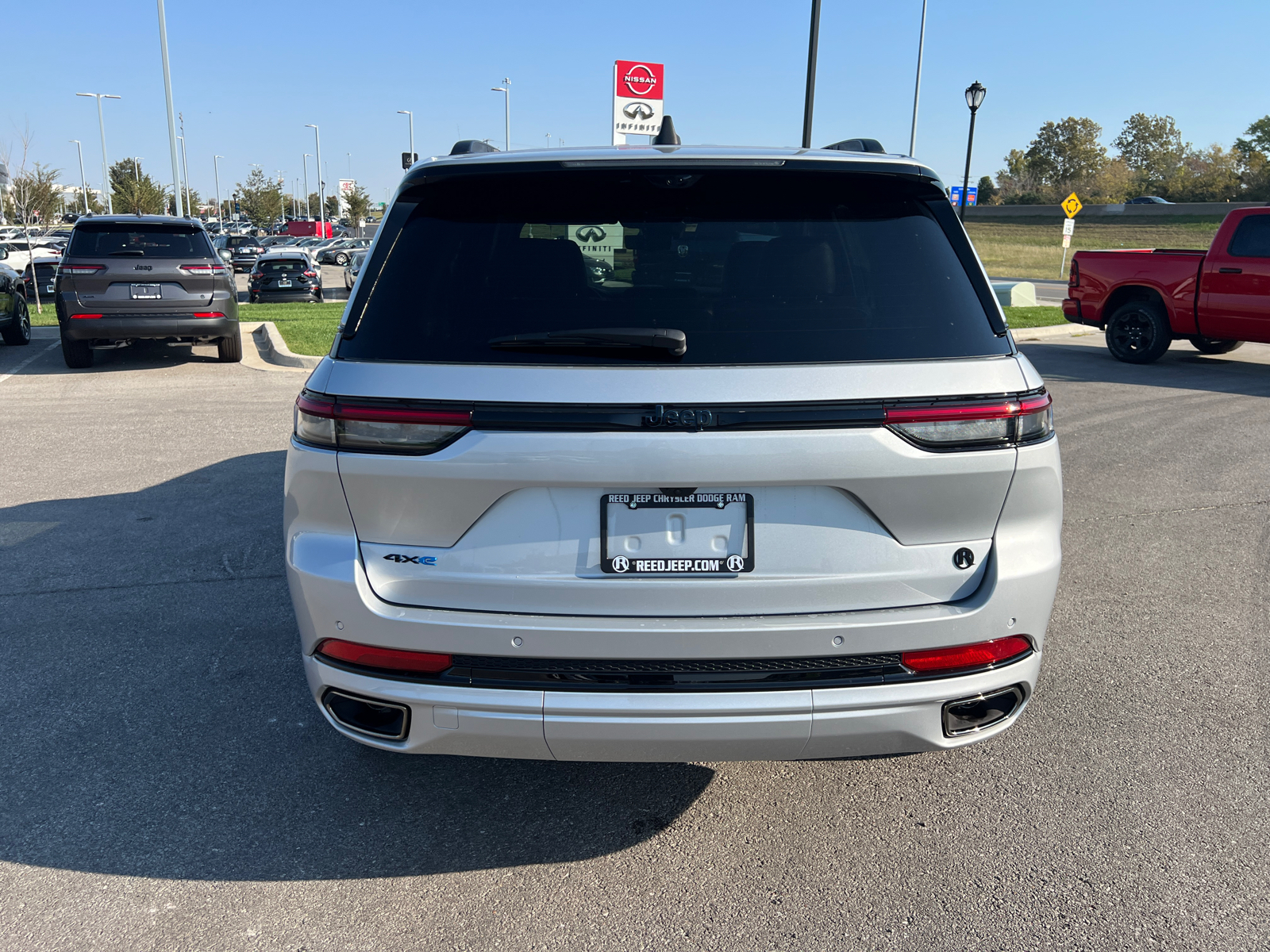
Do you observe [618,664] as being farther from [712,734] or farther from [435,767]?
[435,767]

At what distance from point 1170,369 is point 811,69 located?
7161 millimetres

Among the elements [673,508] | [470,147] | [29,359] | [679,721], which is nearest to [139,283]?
[29,359]

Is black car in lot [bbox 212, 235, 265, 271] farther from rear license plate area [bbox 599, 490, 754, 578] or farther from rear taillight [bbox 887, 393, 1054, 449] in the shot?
rear taillight [bbox 887, 393, 1054, 449]

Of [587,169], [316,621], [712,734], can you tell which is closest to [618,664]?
[712,734]

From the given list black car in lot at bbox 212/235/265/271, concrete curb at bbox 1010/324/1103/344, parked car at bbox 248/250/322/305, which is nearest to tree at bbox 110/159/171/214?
black car in lot at bbox 212/235/265/271

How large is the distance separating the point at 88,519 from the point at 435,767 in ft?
13.0

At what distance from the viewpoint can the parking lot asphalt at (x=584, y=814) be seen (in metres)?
2.67

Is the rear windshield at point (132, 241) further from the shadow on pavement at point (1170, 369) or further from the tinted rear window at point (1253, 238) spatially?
the tinted rear window at point (1253, 238)

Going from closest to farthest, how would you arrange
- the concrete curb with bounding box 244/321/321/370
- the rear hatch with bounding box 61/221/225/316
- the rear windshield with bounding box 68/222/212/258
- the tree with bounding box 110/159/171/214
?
the rear hatch with bounding box 61/221/225/316
the rear windshield with bounding box 68/222/212/258
the concrete curb with bounding box 244/321/321/370
the tree with bounding box 110/159/171/214

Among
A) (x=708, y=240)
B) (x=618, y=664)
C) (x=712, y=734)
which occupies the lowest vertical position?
(x=712, y=734)

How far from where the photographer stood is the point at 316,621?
2.65m

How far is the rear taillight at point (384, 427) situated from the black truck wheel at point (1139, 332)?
13619mm

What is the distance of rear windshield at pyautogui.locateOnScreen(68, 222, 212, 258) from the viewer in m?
12.0

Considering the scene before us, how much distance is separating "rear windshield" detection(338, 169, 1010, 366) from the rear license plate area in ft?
1.13
